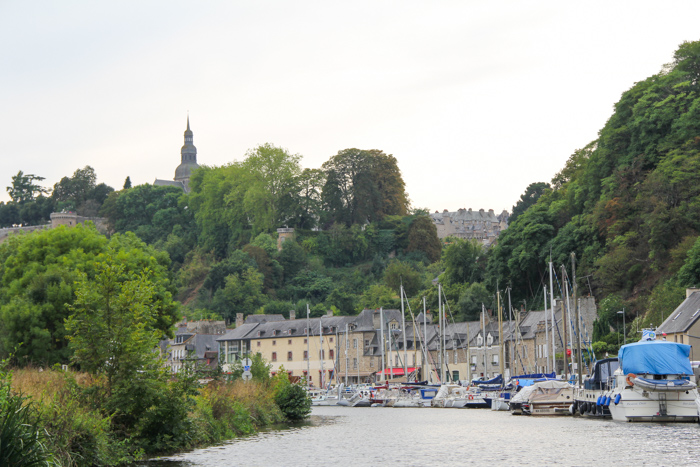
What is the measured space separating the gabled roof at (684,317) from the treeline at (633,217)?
126 inches

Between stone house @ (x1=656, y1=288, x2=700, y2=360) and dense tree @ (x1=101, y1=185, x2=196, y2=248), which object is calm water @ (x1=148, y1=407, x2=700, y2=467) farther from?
dense tree @ (x1=101, y1=185, x2=196, y2=248)

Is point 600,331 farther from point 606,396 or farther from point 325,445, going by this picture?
point 325,445

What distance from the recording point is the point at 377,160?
122938mm

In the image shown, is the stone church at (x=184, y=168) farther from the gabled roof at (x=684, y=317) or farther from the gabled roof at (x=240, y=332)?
the gabled roof at (x=684, y=317)

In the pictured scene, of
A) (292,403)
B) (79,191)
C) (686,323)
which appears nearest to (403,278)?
(686,323)

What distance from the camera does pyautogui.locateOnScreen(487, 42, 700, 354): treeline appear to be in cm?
6569

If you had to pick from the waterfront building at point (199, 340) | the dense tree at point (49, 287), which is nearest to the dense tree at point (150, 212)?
the waterfront building at point (199, 340)

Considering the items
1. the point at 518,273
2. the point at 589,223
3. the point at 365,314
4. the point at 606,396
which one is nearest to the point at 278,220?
the point at 365,314

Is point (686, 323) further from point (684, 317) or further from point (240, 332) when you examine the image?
point (240, 332)

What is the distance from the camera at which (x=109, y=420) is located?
22.4m

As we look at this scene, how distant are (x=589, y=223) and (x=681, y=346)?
40.5 meters

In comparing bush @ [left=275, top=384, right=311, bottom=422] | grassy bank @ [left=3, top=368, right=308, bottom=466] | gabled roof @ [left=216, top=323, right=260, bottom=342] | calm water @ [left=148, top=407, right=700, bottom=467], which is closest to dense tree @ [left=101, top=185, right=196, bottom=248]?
gabled roof @ [left=216, top=323, right=260, bottom=342]

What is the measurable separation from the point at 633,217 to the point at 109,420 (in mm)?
54803

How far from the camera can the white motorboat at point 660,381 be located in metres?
34.8
